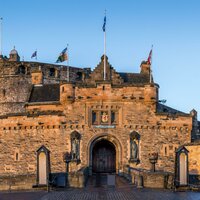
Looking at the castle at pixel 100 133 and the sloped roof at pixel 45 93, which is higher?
the sloped roof at pixel 45 93

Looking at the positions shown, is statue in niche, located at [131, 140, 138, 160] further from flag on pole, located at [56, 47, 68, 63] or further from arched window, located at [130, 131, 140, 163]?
flag on pole, located at [56, 47, 68, 63]

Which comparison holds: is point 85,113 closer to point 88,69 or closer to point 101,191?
point 101,191

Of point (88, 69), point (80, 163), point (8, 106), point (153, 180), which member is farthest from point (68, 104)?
point (88, 69)

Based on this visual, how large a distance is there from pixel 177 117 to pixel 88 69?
25.3 meters

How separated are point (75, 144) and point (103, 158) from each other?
8.95 ft

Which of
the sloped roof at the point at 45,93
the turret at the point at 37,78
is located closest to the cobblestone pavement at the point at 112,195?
the sloped roof at the point at 45,93

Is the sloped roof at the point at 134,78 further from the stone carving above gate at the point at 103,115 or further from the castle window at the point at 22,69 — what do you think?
the castle window at the point at 22,69

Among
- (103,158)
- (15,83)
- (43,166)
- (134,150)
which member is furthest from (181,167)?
(15,83)

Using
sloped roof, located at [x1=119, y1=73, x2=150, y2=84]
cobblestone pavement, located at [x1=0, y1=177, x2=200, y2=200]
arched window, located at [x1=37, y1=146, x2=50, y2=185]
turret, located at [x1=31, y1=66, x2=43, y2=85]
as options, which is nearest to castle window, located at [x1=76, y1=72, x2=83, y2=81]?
turret, located at [x1=31, y1=66, x2=43, y2=85]

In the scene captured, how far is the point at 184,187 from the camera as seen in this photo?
2841 cm

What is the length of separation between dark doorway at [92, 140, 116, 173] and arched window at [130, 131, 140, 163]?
1791mm

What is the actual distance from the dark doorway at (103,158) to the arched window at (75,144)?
170 centimetres

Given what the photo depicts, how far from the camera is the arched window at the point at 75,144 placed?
3944 centimetres

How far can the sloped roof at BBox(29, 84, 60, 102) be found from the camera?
150ft
